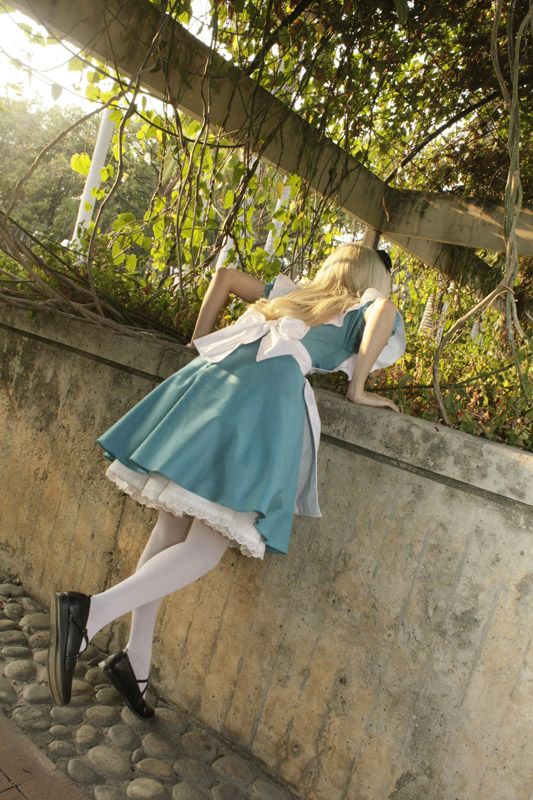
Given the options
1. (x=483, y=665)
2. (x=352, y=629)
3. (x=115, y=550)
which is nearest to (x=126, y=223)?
(x=115, y=550)

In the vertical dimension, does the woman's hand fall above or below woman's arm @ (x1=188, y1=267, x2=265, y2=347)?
below

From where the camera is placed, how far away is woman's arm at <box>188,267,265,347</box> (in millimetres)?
2723

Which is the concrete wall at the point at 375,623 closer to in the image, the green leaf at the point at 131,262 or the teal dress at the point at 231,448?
the teal dress at the point at 231,448

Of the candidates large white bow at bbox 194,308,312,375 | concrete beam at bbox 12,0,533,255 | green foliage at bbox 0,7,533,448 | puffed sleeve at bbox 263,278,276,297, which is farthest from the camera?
green foliage at bbox 0,7,533,448

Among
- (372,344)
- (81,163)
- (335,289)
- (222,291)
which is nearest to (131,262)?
(81,163)

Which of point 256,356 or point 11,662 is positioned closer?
point 256,356

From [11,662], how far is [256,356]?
146 centimetres

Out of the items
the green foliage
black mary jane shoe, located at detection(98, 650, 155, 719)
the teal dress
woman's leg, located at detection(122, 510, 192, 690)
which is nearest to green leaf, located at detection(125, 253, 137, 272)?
the green foliage

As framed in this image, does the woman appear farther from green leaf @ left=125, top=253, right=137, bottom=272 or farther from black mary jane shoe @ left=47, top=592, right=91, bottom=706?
green leaf @ left=125, top=253, right=137, bottom=272

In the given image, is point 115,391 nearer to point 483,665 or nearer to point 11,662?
point 11,662

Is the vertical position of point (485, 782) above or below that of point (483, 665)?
below

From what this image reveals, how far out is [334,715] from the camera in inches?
88.4

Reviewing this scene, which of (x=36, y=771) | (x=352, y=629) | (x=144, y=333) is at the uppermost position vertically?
(x=144, y=333)

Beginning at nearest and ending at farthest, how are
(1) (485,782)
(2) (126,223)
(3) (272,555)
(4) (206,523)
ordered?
(1) (485,782) → (4) (206,523) → (3) (272,555) → (2) (126,223)
